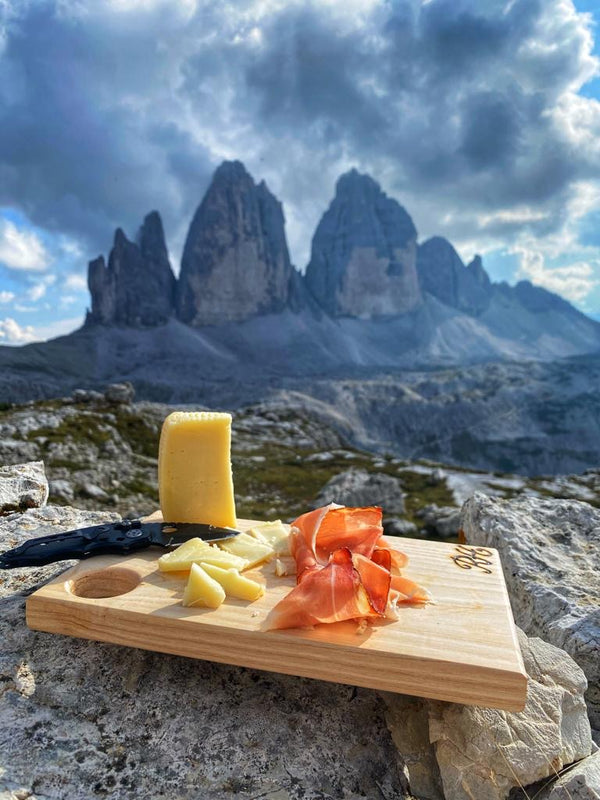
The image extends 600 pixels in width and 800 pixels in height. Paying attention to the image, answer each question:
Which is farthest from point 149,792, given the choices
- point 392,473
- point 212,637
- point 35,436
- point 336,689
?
point 392,473

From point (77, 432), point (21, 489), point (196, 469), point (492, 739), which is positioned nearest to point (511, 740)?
point (492, 739)

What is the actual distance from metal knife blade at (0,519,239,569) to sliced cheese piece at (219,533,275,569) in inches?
2.9

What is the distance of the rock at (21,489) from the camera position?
505 cm

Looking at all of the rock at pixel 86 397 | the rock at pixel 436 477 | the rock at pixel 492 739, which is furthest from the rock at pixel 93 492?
the rock at pixel 436 477

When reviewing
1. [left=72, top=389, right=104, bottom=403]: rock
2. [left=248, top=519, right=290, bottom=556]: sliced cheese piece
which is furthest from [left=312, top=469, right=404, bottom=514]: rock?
[left=248, top=519, right=290, bottom=556]: sliced cheese piece

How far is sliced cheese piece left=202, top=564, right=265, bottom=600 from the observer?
319cm

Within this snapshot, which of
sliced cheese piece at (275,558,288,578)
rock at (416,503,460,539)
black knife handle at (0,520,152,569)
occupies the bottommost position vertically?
rock at (416,503,460,539)

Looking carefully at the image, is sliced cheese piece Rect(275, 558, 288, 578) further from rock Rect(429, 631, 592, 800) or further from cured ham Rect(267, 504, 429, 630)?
rock Rect(429, 631, 592, 800)

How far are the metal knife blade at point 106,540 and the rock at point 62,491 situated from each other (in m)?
25.2

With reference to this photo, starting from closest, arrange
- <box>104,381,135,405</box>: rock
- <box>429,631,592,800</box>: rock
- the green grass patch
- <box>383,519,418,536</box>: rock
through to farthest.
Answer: <box>429,631,592,800</box>: rock, the green grass patch, <box>383,519,418,536</box>: rock, <box>104,381,135,405</box>: rock

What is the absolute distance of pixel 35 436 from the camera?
34.5 meters

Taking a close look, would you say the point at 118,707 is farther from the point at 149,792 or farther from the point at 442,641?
the point at 442,641

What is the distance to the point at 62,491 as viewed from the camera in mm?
27609

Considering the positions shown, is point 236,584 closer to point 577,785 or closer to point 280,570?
point 280,570
